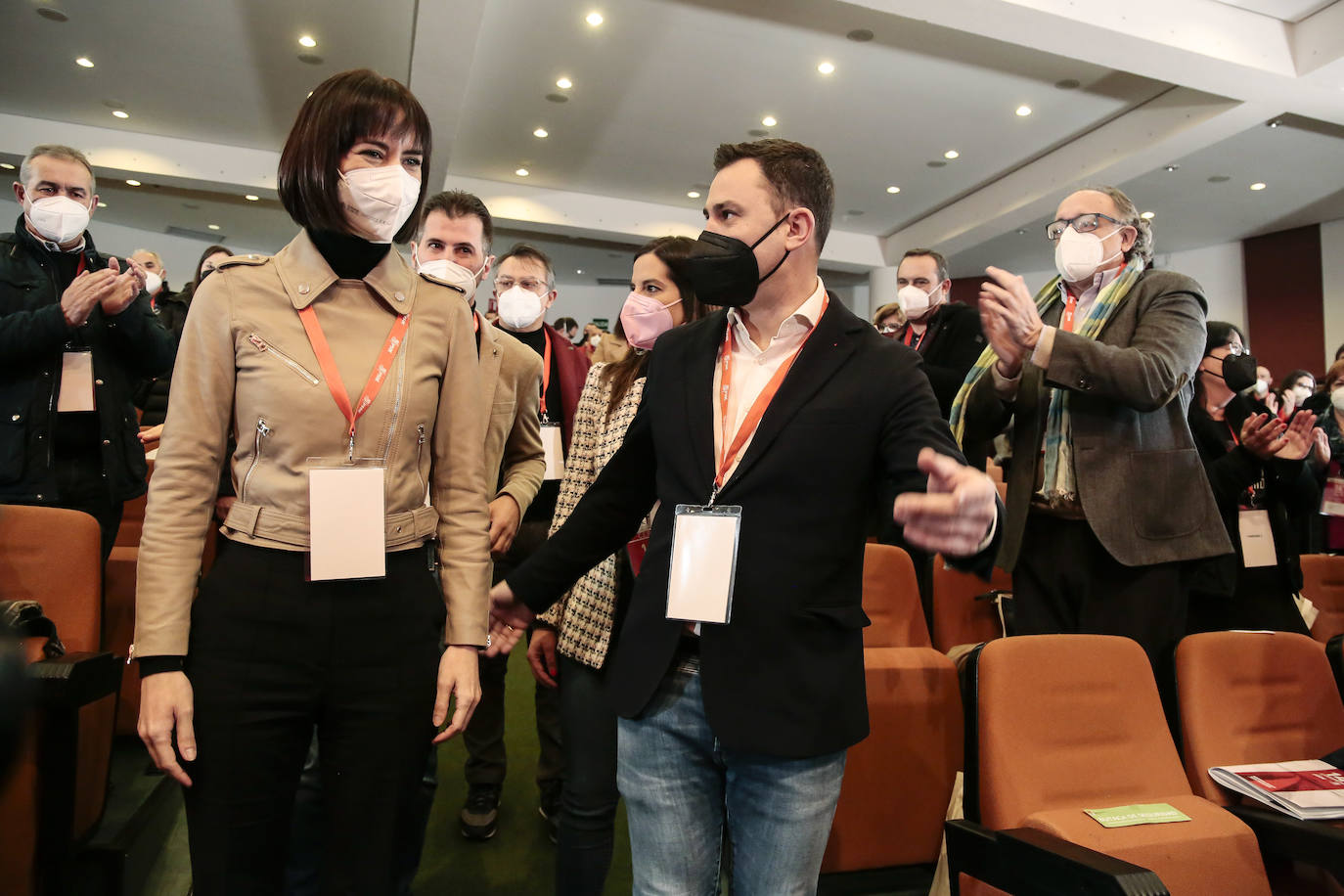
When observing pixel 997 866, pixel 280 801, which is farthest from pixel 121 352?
pixel 997 866

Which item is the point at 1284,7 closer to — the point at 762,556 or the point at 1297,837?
the point at 1297,837

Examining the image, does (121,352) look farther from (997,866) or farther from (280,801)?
(997,866)

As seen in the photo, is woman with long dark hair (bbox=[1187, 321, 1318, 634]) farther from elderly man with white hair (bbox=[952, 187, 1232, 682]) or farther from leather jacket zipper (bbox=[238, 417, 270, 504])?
leather jacket zipper (bbox=[238, 417, 270, 504])

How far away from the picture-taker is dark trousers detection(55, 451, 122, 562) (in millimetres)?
2406

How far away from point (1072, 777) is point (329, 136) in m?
1.93

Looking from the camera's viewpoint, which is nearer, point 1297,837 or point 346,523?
point 346,523

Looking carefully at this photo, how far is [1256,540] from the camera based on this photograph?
2.85 metres

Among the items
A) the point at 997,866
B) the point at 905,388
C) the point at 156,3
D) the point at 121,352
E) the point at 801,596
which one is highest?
the point at 156,3

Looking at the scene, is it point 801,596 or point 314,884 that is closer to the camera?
point 801,596

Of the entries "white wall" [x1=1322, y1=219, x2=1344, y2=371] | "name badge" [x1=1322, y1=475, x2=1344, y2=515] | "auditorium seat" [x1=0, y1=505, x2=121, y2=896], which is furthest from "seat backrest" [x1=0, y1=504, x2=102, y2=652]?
"white wall" [x1=1322, y1=219, x2=1344, y2=371]

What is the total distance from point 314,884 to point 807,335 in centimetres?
127

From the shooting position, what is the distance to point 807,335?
1347mm

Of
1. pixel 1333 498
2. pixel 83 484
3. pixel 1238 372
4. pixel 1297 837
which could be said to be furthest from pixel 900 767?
pixel 1333 498

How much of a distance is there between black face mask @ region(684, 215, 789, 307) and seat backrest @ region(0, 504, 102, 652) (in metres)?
1.56
